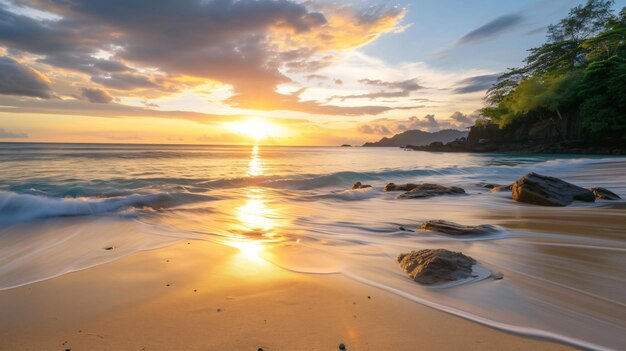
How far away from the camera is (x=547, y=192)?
7.41 meters

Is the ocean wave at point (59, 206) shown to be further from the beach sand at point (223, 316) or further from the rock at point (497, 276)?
the rock at point (497, 276)

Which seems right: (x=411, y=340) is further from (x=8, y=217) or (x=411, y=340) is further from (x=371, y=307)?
(x=8, y=217)

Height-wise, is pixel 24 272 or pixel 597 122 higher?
pixel 597 122

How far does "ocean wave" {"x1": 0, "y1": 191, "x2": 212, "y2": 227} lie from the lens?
20.1 ft

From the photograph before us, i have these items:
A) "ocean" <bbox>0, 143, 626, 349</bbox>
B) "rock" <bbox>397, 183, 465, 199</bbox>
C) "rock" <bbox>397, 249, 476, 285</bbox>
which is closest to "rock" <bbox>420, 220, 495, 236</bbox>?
"ocean" <bbox>0, 143, 626, 349</bbox>

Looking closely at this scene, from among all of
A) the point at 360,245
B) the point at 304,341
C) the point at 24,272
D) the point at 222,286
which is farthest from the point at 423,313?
the point at 24,272

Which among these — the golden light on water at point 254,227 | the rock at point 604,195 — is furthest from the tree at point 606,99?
the golden light on water at point 254,227

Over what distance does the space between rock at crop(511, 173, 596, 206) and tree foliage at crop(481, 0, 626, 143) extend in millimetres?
31944

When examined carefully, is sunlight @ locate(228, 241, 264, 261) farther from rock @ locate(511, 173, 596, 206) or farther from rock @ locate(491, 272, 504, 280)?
rock @ locate(511, 173, 596, 206)

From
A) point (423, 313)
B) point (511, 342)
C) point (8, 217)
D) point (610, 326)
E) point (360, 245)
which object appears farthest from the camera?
point (8, 217)

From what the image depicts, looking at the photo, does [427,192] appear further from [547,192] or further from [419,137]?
[419,137]

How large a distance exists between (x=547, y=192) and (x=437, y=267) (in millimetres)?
6423

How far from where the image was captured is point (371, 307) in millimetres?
2352

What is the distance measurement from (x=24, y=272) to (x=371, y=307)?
3712mm
